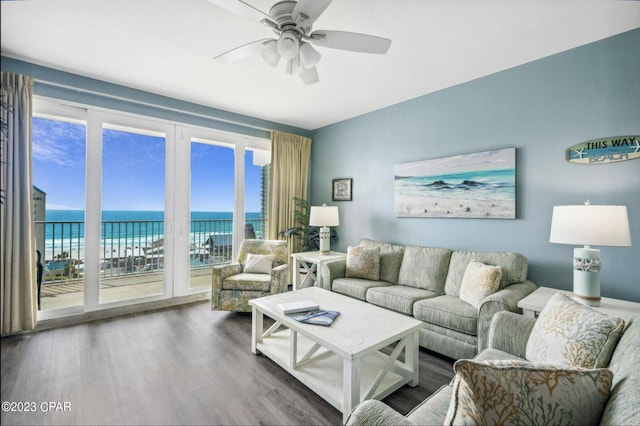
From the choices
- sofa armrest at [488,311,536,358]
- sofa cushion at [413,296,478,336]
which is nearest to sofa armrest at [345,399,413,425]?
sofa armrest at [488,311,536,358]

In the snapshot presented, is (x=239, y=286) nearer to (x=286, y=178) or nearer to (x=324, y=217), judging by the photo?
(x=324, y=217)

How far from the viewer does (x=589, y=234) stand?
1.95 metres

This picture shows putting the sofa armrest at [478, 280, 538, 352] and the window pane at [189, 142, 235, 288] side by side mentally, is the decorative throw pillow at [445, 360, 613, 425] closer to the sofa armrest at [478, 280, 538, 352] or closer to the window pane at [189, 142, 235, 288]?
the sofa armrest at [478, 280, 538, 352]

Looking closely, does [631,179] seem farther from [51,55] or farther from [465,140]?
[51,55]

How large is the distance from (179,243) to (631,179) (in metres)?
4.33

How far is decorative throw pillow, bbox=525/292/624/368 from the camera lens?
4.07 feet

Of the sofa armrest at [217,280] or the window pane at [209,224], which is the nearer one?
the sofa armrest at [217,280]

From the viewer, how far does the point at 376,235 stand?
4.05 meters

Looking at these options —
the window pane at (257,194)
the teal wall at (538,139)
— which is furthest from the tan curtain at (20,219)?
the teal wall at (538,139)

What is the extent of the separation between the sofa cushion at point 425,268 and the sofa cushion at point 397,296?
0.08 metres

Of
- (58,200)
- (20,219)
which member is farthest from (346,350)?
(58,200)

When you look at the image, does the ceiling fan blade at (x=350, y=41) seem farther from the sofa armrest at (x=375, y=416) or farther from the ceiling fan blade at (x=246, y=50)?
the sofa armrest at (x=375, y=416)

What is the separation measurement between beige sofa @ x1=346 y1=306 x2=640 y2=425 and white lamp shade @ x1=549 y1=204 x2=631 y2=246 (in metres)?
0.72

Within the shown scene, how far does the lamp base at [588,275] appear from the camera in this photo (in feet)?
6.70
